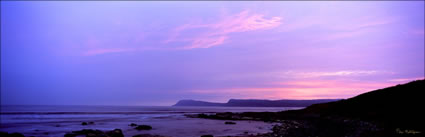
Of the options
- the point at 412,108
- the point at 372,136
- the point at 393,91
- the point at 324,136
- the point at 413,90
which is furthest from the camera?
the point at 393,91

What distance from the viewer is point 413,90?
5247 centimetres

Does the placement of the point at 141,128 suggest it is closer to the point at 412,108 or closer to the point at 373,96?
the point at 412,108

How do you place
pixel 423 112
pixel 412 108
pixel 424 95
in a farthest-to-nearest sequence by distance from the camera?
pixel 424 95
pixel 412 108
pixel 423 112

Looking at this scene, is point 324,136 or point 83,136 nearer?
point 324,136

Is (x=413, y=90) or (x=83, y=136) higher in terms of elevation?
(x=413, y=90)

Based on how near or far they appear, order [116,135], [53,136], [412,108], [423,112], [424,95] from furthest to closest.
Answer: [424,95], [412,108], [423,112], [53,136], [116,135]

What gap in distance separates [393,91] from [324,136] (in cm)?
4576

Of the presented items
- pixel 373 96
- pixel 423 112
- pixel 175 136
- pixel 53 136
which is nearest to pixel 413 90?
pixel 373 96

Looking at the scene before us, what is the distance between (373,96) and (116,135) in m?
58.1

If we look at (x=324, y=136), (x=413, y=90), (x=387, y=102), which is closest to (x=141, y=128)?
(x=324, y=136)

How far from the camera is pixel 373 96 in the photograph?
64.2 m

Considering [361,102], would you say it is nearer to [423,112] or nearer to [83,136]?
[423,112]

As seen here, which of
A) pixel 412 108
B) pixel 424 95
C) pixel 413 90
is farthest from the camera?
pixel 413 90

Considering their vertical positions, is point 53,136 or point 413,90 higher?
point 413,90
